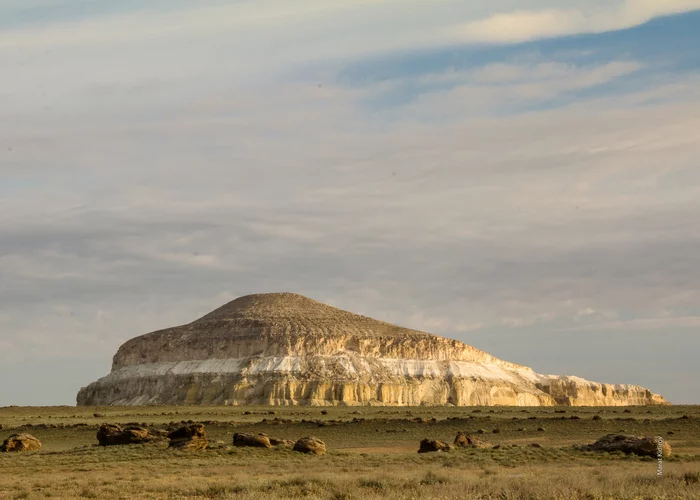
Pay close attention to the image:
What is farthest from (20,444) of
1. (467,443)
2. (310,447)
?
(467,443)

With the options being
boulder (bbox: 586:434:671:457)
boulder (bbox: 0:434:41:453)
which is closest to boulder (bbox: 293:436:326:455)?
boulder (bbox: 586:434:671:457)

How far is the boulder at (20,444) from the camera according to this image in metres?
54.5

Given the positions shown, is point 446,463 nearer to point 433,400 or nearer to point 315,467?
point 315,467

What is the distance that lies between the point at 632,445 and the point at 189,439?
2073 centimetres

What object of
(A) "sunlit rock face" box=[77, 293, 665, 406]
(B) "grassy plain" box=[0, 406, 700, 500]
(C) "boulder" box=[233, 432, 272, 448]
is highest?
(A) "sunlit rock face" box=[77, 293, 665, 406]

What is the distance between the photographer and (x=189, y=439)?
49875mm

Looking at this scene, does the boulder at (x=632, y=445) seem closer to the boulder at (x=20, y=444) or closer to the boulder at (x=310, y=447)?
the boulder at (x=310, y=447)

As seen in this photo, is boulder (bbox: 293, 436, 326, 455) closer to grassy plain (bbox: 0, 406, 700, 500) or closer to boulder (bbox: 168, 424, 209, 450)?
grassy plain (bbox: 0, 406, 700, 500)

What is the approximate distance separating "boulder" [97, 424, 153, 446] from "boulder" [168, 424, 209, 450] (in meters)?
1.35

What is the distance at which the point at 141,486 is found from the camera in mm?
34625

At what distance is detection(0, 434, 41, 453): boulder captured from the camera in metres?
54.5

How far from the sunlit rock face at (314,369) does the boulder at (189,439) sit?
88652 mm

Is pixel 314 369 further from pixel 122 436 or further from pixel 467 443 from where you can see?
pixel 467 443

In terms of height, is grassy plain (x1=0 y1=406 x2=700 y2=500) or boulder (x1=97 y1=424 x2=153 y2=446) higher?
boulder (x1=97 y1=424 x2=153 y2=446)
